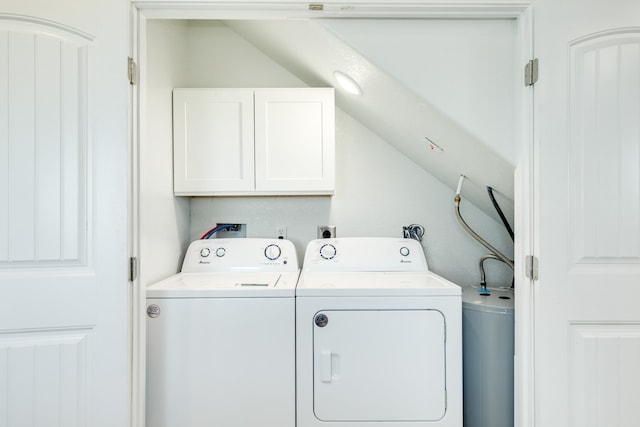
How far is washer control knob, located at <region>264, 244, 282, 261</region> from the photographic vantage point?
203 cm

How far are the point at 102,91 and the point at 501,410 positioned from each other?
2.17m

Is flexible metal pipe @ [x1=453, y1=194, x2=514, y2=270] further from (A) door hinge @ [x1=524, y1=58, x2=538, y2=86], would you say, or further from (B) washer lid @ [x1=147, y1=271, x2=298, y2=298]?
(B) washer lid @ [x1=147, y1=271, x2=298, y2=298]

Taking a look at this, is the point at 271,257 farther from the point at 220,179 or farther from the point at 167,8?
the point at 167,8

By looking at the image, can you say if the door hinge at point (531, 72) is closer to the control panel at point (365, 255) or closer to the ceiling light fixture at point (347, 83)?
the ceiling light fixture at point (347, 83)

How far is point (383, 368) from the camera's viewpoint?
142 centimetres

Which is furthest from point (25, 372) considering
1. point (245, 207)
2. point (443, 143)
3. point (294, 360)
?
point (443, 143)

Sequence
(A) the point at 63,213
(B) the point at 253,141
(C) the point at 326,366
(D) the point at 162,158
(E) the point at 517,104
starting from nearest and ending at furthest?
(A) the point at 63,213
(E) the point at 517,104
(C) the point at 326,366
(D) the point at 162,158
(B) the point at 253,141

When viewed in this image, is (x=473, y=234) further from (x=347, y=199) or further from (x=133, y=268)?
(x=133, y=268)

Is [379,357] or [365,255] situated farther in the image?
[365,255]

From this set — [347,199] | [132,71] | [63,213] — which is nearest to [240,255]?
[347,199]

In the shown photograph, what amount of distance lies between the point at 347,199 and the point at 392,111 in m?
0.73

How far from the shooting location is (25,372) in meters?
1.11

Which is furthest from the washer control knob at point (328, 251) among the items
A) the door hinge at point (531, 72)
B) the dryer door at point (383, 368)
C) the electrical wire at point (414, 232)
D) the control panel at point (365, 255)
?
the door hinge at point (531, 72)

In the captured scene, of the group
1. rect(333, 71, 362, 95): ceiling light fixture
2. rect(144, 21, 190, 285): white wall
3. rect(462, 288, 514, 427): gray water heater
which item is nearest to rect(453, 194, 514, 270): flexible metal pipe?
rect(462, 288, 514, 427): gray water heater
